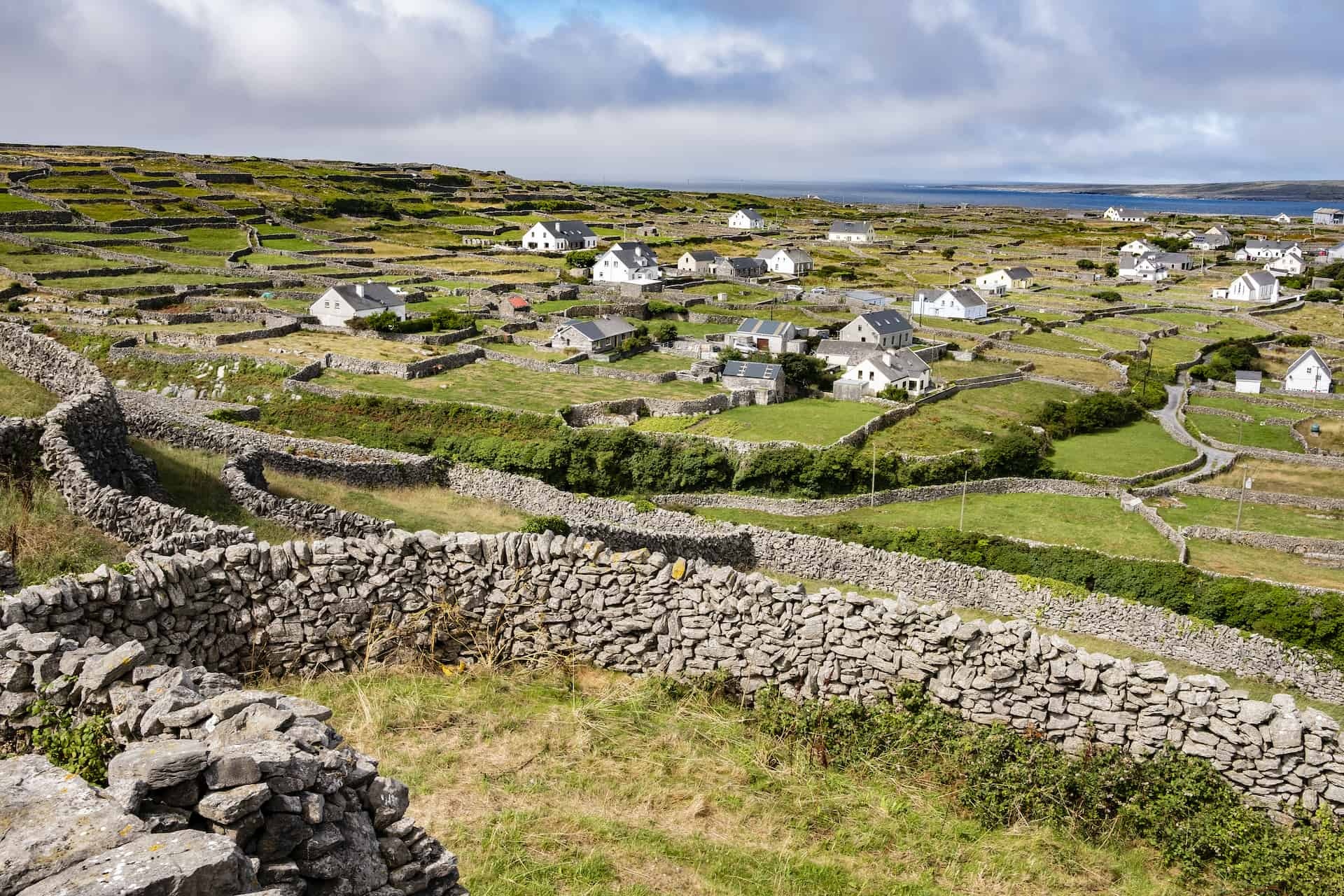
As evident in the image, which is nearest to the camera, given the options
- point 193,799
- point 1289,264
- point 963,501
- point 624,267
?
point 193,799

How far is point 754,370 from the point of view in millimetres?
66250

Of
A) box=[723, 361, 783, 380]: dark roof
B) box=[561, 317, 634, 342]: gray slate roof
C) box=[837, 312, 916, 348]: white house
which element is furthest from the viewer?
box=[837, 312, 916, 348]: white house

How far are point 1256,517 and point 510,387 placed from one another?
4264cm

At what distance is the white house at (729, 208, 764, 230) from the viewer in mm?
174550

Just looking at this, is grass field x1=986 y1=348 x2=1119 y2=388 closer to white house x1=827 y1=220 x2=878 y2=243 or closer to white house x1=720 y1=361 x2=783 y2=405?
white house x1=720 y1=361 x2=783 y2=405

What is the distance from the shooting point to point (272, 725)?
6.32m

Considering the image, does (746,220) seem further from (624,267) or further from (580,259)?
(624,267)

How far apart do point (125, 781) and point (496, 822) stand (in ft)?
13.1

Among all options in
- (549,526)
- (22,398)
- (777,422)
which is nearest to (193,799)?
(549,526)

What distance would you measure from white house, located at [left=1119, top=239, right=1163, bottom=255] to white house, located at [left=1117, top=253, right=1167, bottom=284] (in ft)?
5.76

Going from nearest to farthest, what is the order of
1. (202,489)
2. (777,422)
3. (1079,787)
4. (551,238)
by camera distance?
1. (1079,787)
2. (202,489)
3. (777,422)
4. (551,238)

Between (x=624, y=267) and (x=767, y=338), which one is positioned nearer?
(x=767, y=338)

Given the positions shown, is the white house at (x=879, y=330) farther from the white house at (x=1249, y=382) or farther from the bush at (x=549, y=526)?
the bush at (x=549, y=526)

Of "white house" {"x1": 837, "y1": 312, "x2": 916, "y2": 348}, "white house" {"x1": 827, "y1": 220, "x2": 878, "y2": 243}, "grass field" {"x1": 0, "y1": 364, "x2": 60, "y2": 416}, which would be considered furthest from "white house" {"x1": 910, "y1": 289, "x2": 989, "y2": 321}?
"grass field" {"x1": 0, "y1": 364, "x2": 60, "y2": 416}
